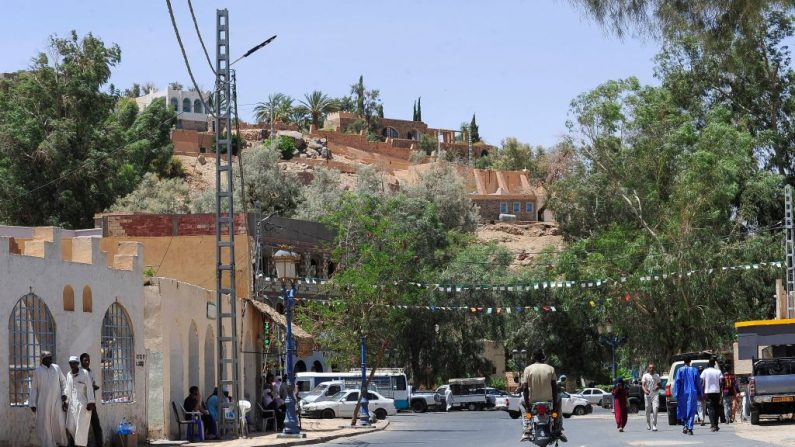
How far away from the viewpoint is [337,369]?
76.9 metres

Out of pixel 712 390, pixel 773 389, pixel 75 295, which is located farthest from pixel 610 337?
pixel 75 295

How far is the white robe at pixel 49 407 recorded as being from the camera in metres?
21.4

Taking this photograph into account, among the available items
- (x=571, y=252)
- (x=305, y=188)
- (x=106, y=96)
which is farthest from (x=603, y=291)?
(x=305, y=188)

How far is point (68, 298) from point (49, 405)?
3356 mm

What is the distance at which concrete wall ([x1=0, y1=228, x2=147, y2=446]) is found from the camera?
71.5ft

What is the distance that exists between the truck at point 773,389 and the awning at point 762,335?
4392 mm

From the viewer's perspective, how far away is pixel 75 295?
24531mm

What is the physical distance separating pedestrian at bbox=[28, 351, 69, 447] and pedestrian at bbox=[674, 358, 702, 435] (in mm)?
13136

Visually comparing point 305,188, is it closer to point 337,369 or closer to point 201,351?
point 337,369

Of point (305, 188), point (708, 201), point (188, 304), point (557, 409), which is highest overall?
point (305, 188)

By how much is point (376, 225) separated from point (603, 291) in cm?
1112

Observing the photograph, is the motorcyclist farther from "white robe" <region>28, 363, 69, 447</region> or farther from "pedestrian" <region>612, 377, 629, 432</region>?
"pedestrian" <region>612, 377, 629, 432</region>

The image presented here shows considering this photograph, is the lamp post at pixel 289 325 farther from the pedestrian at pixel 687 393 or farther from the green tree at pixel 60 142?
the green tree at pixel 60 142

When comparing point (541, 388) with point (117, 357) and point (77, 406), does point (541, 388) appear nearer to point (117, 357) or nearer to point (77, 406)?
point (77, 406)
